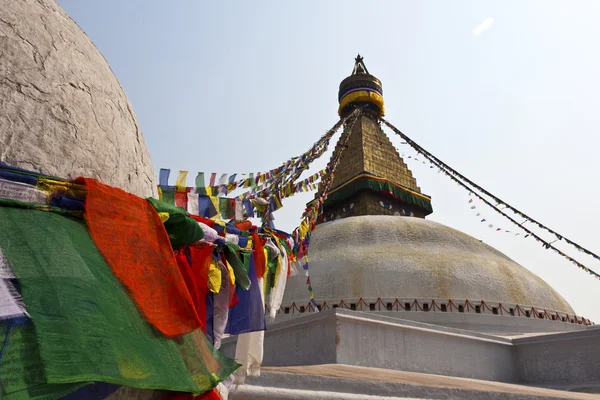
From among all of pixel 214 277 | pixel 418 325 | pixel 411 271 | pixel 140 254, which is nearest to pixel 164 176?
pixel 214 277

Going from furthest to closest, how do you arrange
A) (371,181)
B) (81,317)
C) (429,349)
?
(371,181)
(429,349)
(81,317)

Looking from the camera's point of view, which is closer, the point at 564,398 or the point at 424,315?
the point at 564,398

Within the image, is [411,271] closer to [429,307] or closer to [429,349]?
[429,307]

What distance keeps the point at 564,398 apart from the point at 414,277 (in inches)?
225

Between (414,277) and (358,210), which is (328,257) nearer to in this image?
(414,277)

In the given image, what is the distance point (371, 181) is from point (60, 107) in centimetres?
1575

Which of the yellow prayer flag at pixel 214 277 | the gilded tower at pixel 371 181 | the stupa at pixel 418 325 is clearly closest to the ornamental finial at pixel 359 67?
the gilded tower at pixel 371 181

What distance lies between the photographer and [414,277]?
10.3 metres

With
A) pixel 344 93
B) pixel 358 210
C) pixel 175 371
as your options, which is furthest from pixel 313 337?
pixel 344 93

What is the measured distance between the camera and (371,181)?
17109mm

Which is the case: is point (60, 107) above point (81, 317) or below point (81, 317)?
above

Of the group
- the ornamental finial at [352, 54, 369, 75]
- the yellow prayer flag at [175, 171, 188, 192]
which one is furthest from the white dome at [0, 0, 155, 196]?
the ornamental finial at [352, 54, 369, 75]

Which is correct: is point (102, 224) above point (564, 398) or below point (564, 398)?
above

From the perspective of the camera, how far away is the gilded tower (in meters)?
17.2
